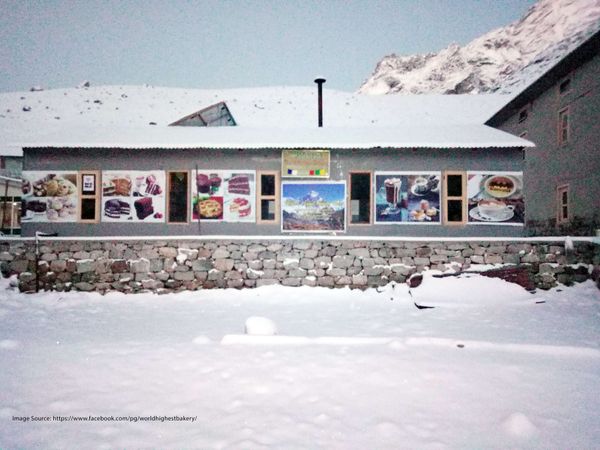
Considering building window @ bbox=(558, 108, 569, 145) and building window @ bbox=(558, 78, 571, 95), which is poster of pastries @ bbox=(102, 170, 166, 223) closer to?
building window @ bbox=(558, 108, 569, 145)

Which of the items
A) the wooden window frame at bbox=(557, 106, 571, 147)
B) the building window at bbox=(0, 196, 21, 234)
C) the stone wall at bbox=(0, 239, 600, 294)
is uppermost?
the wooden window frame at bbox=(557, 106, 571, 147)

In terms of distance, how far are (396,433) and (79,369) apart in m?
3.60

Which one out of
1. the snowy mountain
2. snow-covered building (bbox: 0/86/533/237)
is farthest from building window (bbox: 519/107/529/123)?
the snowy mountain

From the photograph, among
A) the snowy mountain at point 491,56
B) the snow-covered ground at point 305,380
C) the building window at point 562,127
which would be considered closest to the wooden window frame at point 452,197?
the snow-covered ground at point 305,380

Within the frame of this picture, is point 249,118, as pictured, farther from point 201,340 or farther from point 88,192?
point 201,340

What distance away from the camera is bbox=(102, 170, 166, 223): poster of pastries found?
1060cm

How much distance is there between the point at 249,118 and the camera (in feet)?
190

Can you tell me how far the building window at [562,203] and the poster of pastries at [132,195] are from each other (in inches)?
648

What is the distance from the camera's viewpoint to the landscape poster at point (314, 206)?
10.6m

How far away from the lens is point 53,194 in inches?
415

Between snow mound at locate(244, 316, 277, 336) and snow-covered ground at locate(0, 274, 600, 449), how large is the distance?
0.02 m

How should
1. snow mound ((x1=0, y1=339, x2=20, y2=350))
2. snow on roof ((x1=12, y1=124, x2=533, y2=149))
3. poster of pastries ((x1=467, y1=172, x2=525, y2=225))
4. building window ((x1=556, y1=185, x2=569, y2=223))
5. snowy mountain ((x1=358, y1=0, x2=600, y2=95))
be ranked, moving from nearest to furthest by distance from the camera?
snow mound ((x1=0, y1=339, x2=20, y2=350)), snow on roof ((x1=12, y1=124, x2=533, y2=149)), poster of pastries ((x1=467, y1=172, x2=525, y2=225)), building window ((x1=556, y1=185, x2=569, y2=223)), snowy mountain ((x1=358, y1=0, x2=600, y2=95))

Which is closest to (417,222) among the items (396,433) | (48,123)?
(396,433)

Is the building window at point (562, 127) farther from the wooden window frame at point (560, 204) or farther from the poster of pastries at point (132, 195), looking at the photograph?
the poster of pastries at point (132, 195)
